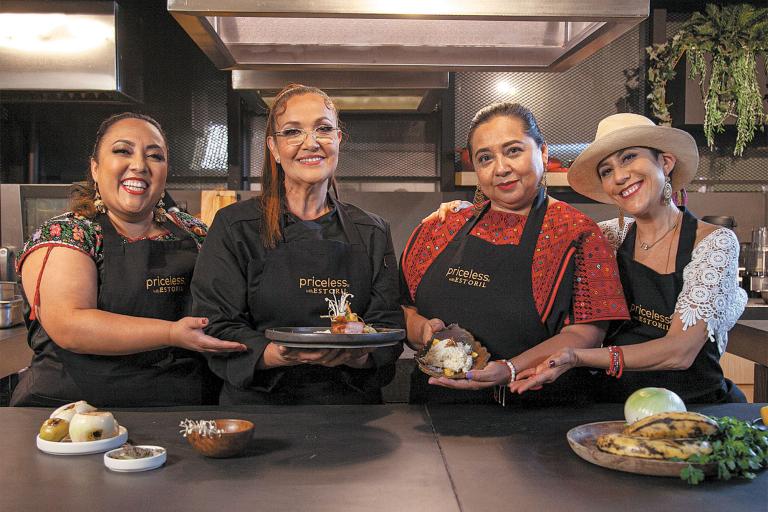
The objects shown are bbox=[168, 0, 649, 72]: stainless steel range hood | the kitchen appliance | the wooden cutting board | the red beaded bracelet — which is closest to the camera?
bbox=[168, 0, 649, 72]: stainless steel range hood

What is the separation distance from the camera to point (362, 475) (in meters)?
1.47

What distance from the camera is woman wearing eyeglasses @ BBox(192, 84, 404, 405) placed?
85.0 inches

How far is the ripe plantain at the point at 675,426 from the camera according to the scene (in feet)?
4.94

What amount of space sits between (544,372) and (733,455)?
55cm

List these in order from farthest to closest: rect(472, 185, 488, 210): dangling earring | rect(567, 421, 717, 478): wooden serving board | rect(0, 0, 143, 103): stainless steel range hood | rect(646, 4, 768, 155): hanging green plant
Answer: rect(646, 4, 768, 155): hanging green plant < rect(0, 0, 143, 103): stainless steel range hood < rect(472, 185, 488, 210): dangling earring < rect(567, 421, 717, 478): wooden serving board

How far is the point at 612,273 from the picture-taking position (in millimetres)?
2262

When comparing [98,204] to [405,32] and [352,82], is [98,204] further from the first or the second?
[352,82]

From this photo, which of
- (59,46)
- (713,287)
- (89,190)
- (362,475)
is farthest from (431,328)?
(59,46)

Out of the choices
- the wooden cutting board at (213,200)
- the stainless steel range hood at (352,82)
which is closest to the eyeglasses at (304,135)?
the stainless steel range hood at (352,82)

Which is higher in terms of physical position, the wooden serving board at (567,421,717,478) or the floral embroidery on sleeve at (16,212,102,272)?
the floral embroidery on sleeve at (16,212,102,272)

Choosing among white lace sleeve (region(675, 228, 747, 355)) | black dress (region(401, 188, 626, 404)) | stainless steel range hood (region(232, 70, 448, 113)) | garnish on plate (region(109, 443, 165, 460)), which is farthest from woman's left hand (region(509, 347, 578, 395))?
stainless steel range hood (region(232, 70, 448, 113))

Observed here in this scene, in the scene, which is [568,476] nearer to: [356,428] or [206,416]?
[356,428]

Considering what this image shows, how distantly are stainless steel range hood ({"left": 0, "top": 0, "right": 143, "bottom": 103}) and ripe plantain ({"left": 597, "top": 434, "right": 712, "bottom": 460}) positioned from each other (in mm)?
4137

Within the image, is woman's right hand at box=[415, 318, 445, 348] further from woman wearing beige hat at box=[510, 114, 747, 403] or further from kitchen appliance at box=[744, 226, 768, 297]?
kitchen appliance at box=[744, 226, 768, 297]
